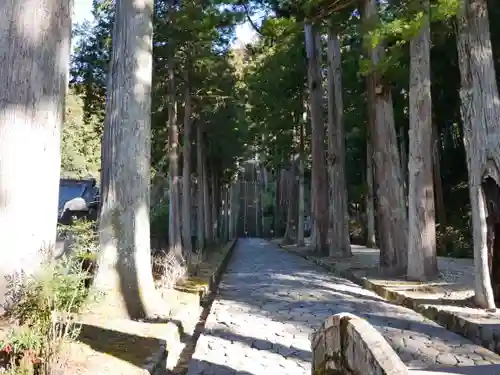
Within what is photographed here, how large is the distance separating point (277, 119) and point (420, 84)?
15754mm

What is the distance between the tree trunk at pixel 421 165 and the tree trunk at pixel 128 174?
5.99m

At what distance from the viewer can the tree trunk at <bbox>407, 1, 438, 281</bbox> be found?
11.9 meters

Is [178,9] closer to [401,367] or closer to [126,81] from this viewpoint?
[126,81]

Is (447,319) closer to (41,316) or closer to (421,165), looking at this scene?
(421,165)

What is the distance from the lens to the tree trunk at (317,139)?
883 inches

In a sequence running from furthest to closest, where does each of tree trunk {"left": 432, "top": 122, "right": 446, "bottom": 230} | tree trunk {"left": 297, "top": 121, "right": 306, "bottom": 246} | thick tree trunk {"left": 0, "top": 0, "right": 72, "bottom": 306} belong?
tree trunk {"left": 297, "top": 121, "right": 306, "bottom": 246} → tree trunk {"left": 432, "top": 122, "right": 446, "bottom": 230} → thick tree trunk {"left": 0, "top": 0, "right": 72, "bottom": 306}

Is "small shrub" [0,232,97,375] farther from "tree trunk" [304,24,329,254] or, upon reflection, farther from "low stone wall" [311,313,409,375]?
"tree trunk" [304,24,329,254]

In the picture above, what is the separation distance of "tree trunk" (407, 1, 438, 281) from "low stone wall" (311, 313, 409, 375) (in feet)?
27.2

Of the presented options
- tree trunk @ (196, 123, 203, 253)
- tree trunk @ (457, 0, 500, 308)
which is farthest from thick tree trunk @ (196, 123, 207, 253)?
tree trunk @ (457, 0, 500, 308)

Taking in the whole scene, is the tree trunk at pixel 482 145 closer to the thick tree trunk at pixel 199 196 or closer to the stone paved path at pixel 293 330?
the stone paved path at pixel 293 330

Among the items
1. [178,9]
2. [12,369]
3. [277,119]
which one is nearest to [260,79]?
[277,119]

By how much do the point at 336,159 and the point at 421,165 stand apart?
8270 millimetres

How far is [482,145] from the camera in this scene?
28.3 ft

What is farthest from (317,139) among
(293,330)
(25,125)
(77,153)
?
(77,153)
